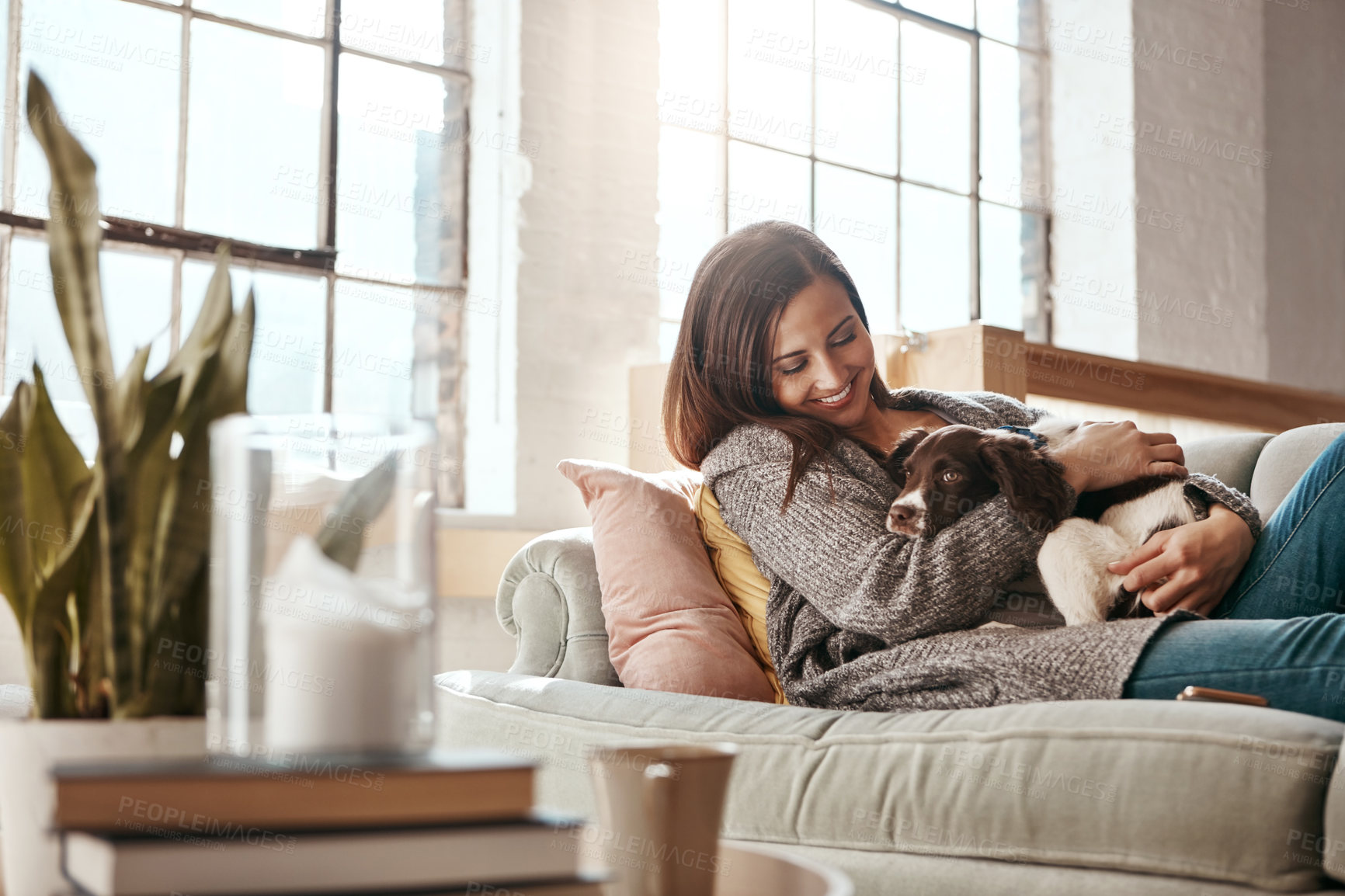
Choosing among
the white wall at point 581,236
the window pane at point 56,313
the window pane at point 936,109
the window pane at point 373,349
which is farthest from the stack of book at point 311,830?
the window pane at point 936,109

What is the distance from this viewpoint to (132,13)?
9.37ft

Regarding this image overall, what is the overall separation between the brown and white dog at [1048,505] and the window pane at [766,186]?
8.09ft

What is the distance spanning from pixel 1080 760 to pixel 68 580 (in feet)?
2.75

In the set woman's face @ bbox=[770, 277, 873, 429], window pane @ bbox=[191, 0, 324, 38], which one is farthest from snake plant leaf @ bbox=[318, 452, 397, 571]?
window pane @ bbox=[191, 0, 324, 38]

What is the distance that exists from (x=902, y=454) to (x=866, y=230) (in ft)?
9.62

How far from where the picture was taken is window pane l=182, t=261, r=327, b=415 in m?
2.94

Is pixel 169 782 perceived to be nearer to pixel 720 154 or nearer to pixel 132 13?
pixel 132 13

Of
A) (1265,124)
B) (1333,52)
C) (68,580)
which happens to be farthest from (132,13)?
(1333,52)

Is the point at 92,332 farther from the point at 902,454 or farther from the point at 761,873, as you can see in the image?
the point at 902,454

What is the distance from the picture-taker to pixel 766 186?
4.04 m

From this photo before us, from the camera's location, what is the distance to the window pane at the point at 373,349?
3.12 meters

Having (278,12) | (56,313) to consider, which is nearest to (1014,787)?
(56,313)

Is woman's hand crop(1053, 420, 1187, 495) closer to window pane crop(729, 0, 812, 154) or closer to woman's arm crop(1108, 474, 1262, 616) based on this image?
woman's arm crop(1108, 474, 1262, 616)

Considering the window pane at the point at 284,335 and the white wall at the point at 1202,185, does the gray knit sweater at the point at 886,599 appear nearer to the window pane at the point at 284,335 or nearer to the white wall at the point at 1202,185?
the window pane at the point at 284,335
